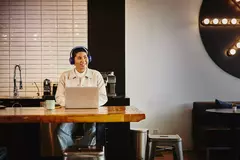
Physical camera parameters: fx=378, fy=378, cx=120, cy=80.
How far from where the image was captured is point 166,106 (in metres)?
6.05

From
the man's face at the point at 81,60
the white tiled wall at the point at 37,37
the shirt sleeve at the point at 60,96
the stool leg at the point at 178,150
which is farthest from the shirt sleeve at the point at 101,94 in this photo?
the white tiled wall at the point at 37,37

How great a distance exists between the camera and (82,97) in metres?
3.35

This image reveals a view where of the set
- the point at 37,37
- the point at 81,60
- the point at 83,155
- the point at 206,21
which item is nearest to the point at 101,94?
the point at 81,60

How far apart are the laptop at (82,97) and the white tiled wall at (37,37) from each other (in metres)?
2.57

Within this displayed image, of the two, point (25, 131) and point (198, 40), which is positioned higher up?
point (198, 40)

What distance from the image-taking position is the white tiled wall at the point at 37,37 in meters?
5.82

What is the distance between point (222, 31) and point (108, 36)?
184 cm

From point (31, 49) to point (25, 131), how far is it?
2.64m

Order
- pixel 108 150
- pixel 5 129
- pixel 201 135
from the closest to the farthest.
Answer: pixel 5 129
pixel 108 150
pixel 201 135

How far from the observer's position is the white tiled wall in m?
5.82

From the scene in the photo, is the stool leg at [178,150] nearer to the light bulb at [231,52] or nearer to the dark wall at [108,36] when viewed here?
the dark wall at [108,36]

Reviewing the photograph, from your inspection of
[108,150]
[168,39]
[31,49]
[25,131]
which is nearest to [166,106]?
[168,39]

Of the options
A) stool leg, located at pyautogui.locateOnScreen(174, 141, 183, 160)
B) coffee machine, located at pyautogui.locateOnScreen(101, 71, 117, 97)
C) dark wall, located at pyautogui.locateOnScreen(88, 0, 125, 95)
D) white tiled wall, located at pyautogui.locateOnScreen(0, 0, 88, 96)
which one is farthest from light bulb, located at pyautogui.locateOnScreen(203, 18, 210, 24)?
stool leg, located at pyautogui.locateOnScreen(174, 141, 183, 160)

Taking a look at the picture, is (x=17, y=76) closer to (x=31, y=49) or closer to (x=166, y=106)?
(x=31, y=49)
